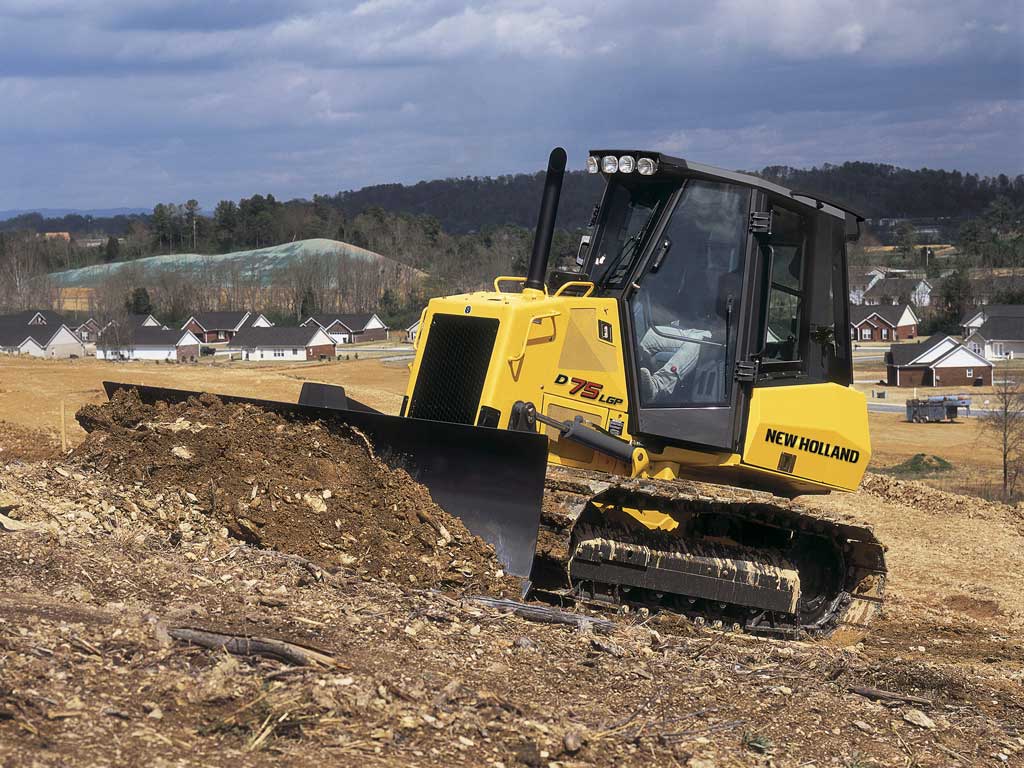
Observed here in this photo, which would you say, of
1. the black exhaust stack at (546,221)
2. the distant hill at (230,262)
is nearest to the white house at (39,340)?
the distant hill at (230,262)

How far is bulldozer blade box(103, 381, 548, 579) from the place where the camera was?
6.98m

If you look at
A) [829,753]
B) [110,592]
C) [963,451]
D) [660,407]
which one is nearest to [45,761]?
[110,592]

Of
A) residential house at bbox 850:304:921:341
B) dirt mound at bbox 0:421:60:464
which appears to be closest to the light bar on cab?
dirt mound at bbox 0:421:60:464

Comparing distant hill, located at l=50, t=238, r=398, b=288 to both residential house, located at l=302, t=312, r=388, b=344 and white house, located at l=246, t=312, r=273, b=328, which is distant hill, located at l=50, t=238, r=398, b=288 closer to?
white house, located at l=246, t=312, r=273, b=328

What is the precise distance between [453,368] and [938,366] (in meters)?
62.8

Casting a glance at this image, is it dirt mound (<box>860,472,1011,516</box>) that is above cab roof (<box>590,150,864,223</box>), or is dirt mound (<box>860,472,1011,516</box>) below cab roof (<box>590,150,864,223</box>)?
below

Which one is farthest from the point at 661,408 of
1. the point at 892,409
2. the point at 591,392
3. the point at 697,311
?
the point at 892,409

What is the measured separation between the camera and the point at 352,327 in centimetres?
9212

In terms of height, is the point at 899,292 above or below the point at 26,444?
above

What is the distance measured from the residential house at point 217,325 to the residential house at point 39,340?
67.2 feet

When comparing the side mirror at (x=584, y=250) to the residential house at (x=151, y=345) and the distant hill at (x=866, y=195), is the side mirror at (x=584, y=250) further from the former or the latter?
the distant hill at (x=866, y=195)

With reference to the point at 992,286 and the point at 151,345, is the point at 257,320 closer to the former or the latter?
the point at 151,345

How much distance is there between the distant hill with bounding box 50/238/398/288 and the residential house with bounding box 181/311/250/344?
12.4m

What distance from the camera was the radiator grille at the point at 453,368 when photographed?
7621 millimetres
